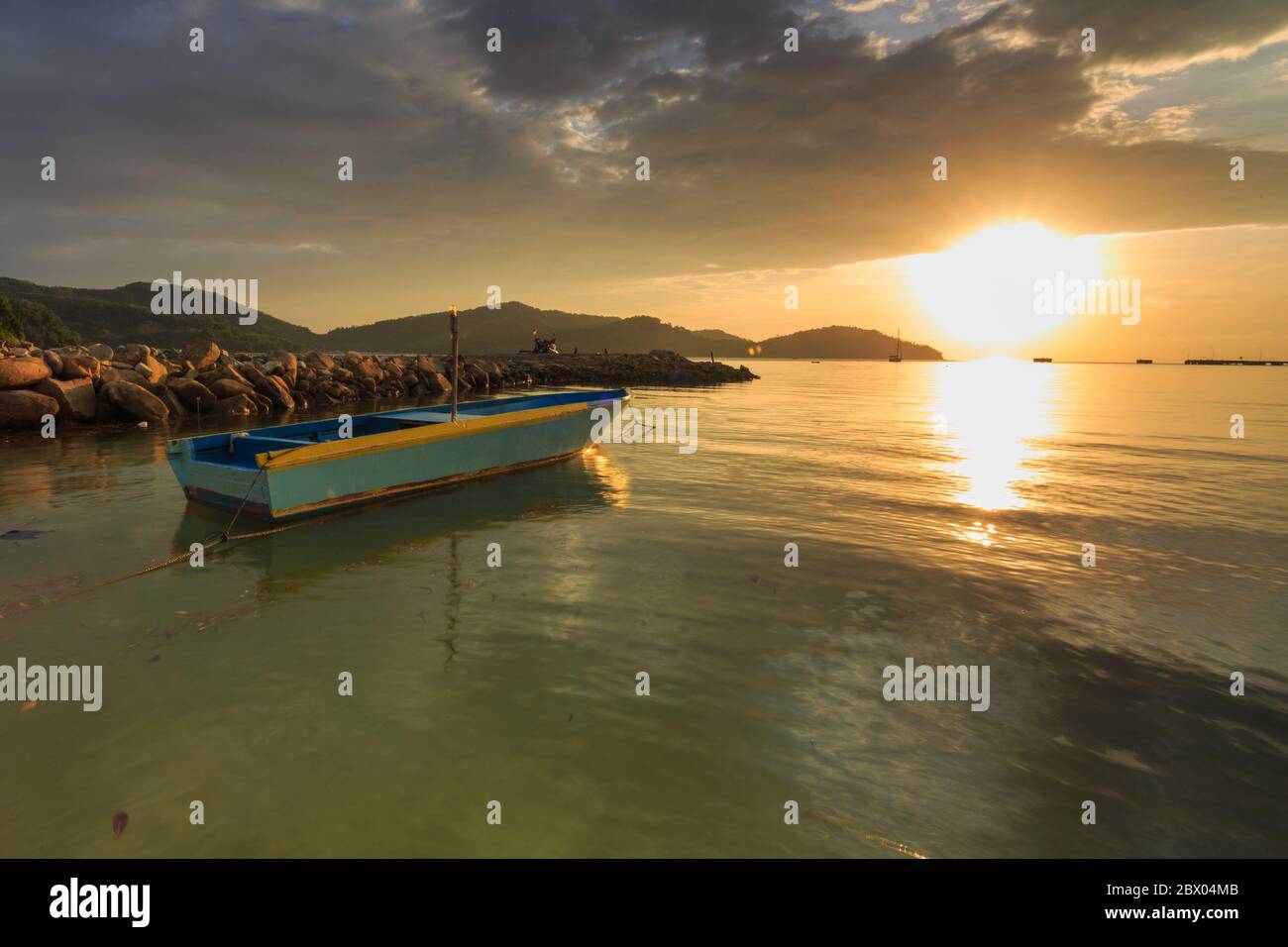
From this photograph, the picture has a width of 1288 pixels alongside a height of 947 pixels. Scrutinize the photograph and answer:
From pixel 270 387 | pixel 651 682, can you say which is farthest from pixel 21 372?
pixel 651 682

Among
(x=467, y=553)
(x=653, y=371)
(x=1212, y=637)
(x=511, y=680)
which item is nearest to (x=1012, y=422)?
(x=1212, y=637)

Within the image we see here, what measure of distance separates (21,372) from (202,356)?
32.4 ft

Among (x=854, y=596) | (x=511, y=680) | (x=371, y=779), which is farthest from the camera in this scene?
(x=854, y=596)

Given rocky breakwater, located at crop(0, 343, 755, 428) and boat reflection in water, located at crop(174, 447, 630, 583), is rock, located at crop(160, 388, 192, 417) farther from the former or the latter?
boat reflection in water, located at crop(174, 447, 630, 583)

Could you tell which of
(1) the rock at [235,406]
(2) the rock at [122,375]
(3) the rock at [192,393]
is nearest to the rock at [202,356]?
(3) the rock at [192,393]

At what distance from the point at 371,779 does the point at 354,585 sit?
15.2 ft

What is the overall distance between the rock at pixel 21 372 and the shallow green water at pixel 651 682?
11070mm

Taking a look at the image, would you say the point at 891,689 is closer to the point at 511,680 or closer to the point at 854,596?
the point at 854,596

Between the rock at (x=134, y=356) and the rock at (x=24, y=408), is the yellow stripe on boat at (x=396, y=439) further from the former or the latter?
the rock at (x=134, y=356)

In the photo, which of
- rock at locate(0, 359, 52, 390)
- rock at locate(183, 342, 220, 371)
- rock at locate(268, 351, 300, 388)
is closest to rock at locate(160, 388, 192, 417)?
rock at locate(0, 359, 52, 390)

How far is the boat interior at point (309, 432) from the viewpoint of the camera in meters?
12.6

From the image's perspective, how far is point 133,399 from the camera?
935 inches

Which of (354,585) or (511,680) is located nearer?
(511,680)
